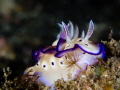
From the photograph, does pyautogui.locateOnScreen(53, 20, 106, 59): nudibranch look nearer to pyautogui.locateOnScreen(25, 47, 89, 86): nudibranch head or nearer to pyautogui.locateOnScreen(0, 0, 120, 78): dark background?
pyautogui.locateOnScreen(25, 47, 89, 86): nudibranch head

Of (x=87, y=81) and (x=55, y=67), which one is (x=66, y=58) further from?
(x=87, y=81)

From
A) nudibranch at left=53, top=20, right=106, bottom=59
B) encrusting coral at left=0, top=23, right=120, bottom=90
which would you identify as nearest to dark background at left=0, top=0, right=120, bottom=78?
nudibranch at left=53, top=20, right=106, bottom=59

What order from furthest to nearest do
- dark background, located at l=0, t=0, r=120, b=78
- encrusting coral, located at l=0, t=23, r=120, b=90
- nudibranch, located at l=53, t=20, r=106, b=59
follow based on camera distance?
dark background, located at l=0, t=0, r=120, b=78 → nudibranch, located at l=53, t=20, r=106, b=59 → encrusting coral, located at l=0, t=23, r=120, b=90

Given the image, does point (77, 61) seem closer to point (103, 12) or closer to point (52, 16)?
point (52, 16)

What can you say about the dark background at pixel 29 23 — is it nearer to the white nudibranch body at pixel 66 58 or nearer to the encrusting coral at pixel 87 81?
the white nudibranch body at pixel 66 58

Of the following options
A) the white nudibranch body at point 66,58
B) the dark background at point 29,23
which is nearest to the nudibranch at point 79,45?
the white nudibranch body at point 66,58

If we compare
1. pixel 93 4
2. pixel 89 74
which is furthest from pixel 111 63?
pixel 93 4

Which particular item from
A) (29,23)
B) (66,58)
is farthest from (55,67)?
(29,23)
